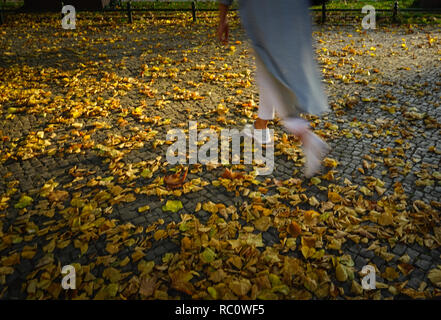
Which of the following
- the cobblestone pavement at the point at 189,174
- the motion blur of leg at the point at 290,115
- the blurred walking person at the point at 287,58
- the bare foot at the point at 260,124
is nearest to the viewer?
the cobblestone pavement at the point at 189,174

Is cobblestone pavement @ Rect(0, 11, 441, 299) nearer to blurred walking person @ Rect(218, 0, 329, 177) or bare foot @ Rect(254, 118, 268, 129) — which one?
bare foot @ Rect(254, 118, 268, 129)

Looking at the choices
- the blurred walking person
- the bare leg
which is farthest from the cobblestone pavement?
the blurred walking person

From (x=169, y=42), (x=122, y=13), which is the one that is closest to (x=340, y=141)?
(x=169, y=42)

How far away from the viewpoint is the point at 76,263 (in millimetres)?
2246

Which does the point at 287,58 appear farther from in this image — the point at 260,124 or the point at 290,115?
the point at 260,124

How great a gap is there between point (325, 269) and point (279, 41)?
1.81 meters

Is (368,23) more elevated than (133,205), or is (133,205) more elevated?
(368,23)

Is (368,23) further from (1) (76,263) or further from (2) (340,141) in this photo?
(1) (76,263)

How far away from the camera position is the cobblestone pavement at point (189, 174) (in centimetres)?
225

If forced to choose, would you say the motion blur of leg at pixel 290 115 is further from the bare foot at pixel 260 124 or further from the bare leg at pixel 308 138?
the bare foot at pixel 260 124

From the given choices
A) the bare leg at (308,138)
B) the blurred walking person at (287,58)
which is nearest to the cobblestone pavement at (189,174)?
the bare leg at (308,138)

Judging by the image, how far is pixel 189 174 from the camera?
321 cm

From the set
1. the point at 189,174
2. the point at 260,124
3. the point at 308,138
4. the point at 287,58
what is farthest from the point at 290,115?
the point at 189,174

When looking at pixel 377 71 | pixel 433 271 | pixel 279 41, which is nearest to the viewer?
pixel 433 271
